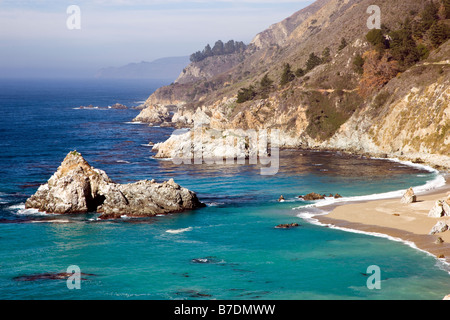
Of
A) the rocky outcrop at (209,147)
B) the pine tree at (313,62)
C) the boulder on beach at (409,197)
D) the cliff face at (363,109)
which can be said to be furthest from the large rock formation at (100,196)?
the pine tree at (313,62)

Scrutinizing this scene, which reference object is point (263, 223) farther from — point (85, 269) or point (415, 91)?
point (415, 91)

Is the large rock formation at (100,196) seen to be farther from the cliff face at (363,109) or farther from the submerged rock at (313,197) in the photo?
the cliff face at (363,109)

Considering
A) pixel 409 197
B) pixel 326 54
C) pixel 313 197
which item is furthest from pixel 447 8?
pixel 409 197

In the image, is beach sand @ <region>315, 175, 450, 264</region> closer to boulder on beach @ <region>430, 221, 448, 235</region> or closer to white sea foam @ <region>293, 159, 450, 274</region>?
boulder on beach @ <region>430, 221, 448, 235</region>

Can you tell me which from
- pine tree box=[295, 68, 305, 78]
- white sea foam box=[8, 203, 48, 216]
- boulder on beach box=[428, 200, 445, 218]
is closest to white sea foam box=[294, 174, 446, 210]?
boulder on beach box=[428, 200, 445, 218]

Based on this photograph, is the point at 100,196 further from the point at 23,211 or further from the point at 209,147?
the point at 209,147

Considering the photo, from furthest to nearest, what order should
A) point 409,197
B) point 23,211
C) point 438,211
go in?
point 23,211, point 409,197, point 438,211

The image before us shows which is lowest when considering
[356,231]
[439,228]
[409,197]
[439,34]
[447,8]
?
[356,231]
